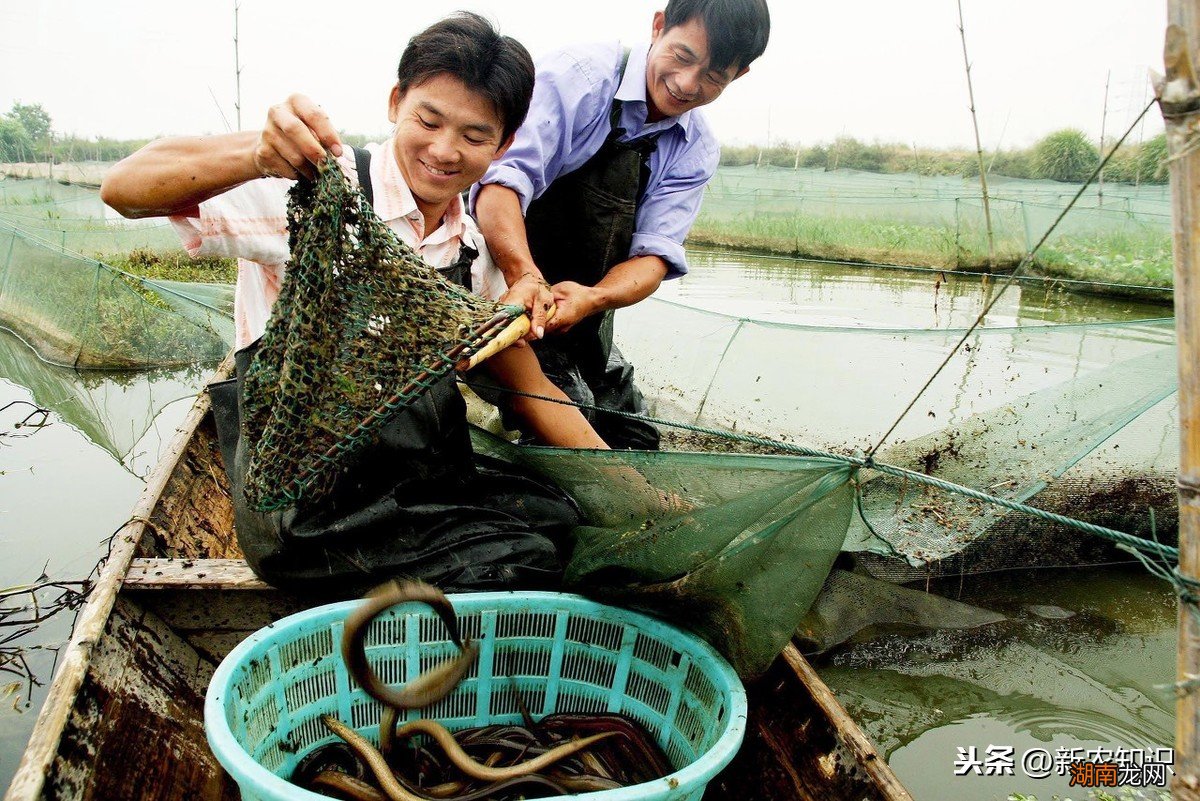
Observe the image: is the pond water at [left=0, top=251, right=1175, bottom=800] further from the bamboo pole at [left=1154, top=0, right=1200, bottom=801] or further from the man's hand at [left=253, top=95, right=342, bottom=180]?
the man's hand at [left=253, top=95, right=342, bottom=180]

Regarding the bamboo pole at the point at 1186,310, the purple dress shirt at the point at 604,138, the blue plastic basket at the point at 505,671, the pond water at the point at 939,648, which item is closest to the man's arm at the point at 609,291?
the purple dress shirt at the point at 604,138

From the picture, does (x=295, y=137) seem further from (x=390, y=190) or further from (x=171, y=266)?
(x=171, y=266)

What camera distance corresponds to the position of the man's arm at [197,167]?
5.48ft

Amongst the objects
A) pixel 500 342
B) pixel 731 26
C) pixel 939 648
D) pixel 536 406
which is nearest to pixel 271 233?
pixel 500 342

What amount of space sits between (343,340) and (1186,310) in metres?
1.61

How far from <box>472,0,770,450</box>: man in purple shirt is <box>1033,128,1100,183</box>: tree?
74.4 feet

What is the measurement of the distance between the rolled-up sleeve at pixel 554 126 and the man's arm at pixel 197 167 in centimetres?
104

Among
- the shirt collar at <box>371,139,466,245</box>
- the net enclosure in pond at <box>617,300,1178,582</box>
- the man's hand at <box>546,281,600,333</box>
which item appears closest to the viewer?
the shirt collar at <box>371,139,466,245</box>

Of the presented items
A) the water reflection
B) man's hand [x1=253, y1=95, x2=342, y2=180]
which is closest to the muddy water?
man's hand [x1=253, y1=95, x2=342, y2=180]

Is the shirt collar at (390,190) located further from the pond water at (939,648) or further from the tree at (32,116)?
the tree at (32,116)

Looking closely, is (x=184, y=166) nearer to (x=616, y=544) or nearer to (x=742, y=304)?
(x=616, y=544)

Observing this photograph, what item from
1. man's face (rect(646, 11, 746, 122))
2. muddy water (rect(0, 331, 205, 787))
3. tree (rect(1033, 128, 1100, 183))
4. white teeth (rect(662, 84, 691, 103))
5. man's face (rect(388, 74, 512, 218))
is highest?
tree (rect(1033, 128, 1100, 183))

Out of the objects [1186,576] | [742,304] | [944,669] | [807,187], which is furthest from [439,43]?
[807,187]

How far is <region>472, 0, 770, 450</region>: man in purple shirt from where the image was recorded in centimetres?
257
